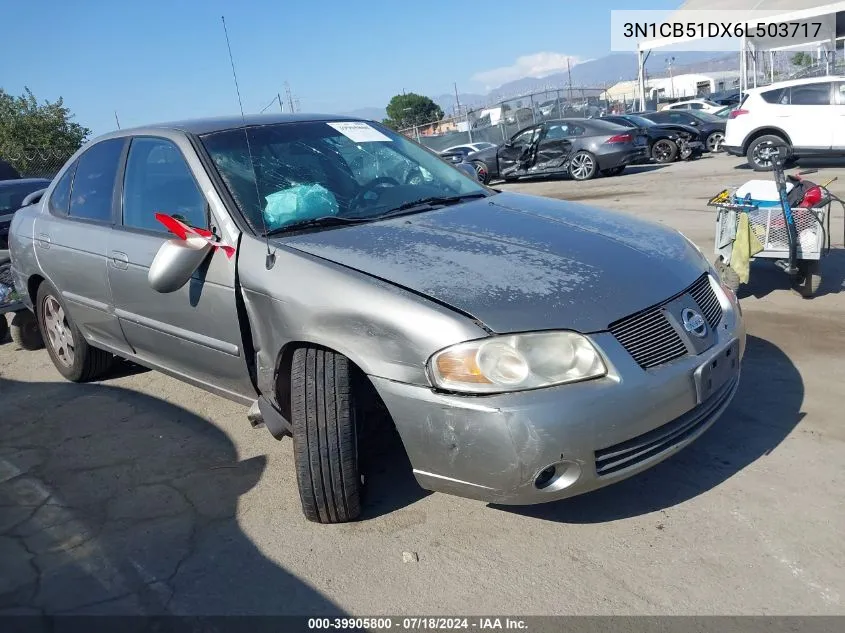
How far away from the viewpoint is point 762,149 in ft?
46.5

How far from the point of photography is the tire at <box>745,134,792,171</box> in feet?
45.9

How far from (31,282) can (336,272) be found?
3.29 metres

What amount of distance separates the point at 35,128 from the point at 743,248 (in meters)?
27.9

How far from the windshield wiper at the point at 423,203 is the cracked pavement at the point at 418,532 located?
113 cm

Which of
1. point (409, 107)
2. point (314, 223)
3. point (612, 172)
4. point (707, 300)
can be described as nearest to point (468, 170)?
point (314, 223)

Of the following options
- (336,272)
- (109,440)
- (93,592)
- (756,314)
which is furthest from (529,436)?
(756,314)

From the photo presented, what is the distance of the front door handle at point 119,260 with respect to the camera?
12.5 ft

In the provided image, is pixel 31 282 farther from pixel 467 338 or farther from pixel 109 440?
pixel 467 338

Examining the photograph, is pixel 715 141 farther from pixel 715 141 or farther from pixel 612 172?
pixel 612 172

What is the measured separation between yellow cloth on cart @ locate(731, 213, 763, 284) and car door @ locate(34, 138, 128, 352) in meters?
4.11

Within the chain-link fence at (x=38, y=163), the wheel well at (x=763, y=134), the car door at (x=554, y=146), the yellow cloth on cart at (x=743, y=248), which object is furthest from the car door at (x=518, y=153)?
the chain-link fence at (x=38, y=163)

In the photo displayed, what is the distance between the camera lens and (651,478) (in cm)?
314

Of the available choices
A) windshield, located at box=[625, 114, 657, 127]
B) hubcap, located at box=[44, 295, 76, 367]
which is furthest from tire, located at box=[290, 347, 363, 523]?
windshield, located at box=[625, 114, 657, 127]

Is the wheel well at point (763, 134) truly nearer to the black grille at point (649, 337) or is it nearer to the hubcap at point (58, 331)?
the black grille at point (649, 337)
